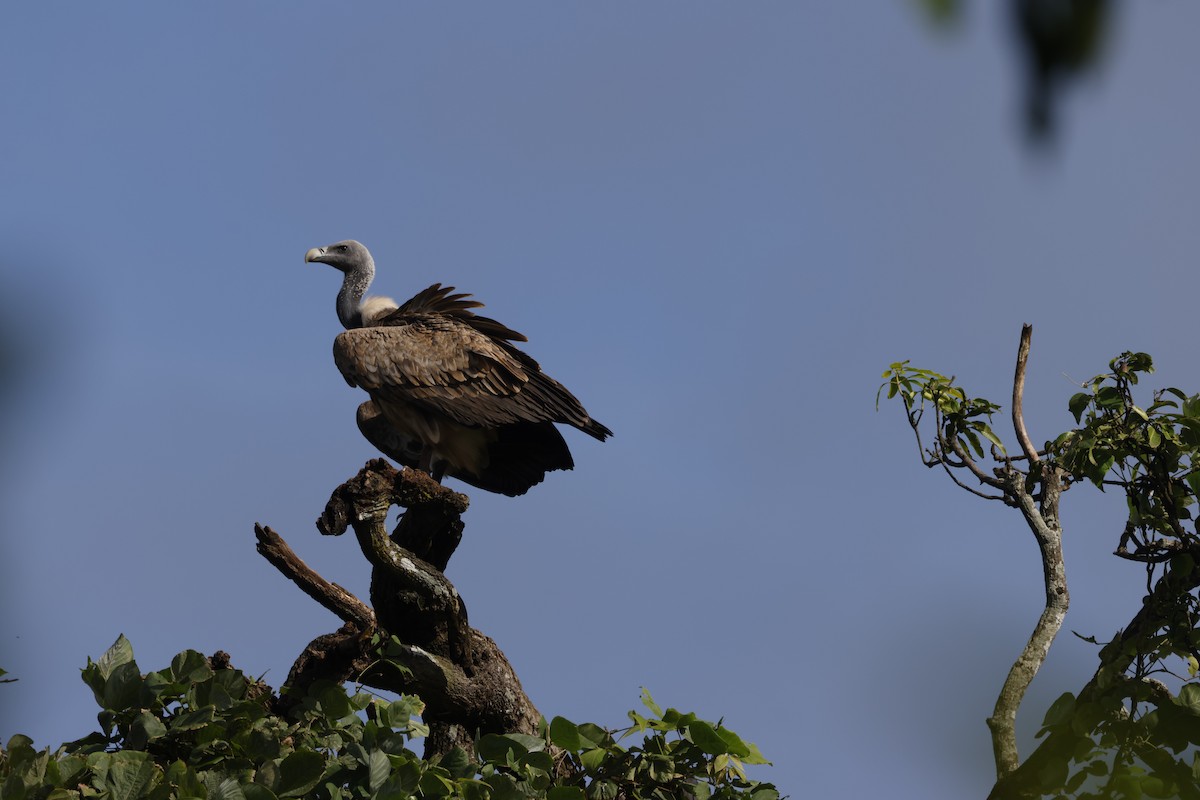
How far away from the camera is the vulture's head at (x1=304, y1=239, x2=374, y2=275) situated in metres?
10.6

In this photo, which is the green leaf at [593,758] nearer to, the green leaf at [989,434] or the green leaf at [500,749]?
→ the green leaf at [500,749]

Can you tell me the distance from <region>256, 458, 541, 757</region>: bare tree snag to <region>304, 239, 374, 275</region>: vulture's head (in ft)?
14.7

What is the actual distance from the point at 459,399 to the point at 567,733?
3511 mm

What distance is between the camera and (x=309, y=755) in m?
4.70

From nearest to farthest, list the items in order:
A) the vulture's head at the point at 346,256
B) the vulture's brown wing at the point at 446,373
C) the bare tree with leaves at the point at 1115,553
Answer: the bare tree with leaves at the point at 1115,553
the vulture's brown wing at the point at 446,373
the vulture's head at the point at 346,256

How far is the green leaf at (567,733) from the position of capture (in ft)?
17.7

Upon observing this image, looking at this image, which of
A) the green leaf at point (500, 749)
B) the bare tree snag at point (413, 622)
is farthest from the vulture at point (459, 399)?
the green leaf at point (500, 749)

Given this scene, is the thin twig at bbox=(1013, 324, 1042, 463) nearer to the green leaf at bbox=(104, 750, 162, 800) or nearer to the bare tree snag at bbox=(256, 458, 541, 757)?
the bare tree snag at bbox=(256, 458, 541, 757)

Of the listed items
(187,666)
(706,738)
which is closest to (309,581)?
(187,666)

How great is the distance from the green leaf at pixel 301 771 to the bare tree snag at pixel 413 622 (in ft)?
4.24

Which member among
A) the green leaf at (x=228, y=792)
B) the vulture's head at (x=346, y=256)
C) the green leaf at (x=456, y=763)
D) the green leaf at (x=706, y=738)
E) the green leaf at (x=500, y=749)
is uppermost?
the vulture's head at (x=346, y=256)

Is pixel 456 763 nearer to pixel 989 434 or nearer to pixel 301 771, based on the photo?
pixel 301 771

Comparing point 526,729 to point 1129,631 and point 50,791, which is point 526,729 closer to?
point 50,791

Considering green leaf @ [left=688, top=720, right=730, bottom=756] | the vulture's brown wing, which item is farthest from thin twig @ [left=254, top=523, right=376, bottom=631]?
the vulture's brown wing
